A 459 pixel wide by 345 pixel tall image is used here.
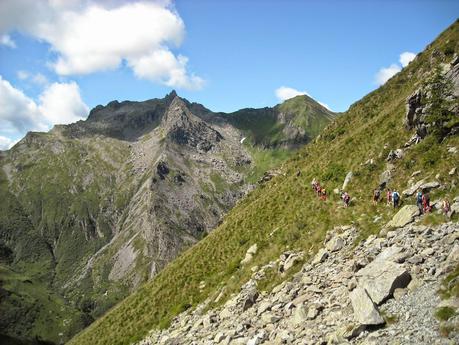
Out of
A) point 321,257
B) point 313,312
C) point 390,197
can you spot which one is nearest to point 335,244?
point 321,257

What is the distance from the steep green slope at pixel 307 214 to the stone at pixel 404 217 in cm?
136

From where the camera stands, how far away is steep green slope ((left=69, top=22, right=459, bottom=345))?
31188mm

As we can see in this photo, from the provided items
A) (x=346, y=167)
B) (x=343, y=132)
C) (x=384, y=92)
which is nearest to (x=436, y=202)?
(x=346, y=167)

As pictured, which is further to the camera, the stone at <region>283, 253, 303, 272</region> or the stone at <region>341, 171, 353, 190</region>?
the stone at <region>341, 171, 353, 190</region>

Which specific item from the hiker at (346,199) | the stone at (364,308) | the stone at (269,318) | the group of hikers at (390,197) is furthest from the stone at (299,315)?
the hiker at (346,199)

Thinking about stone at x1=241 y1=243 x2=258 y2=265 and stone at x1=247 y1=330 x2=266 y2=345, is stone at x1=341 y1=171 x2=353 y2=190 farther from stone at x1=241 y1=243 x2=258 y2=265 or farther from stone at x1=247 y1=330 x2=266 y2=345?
stone at x1=247 y1=330 x2=266 y2=345

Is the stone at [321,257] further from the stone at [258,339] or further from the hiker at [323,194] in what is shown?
the hiker at [323,194]

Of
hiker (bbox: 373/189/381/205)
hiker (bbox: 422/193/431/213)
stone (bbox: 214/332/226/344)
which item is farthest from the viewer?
hiker (bbox: 373/189/381/205)

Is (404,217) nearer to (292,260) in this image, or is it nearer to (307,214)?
(292,260)

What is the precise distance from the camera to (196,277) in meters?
46.3

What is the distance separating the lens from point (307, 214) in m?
38.4

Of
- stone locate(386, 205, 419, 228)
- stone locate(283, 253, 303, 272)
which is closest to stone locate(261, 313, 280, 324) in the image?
stone locate(283, 253, 303, 272)

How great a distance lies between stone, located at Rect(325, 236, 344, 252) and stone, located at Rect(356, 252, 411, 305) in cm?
689

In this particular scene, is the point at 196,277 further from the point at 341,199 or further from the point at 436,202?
the point at 436,202
